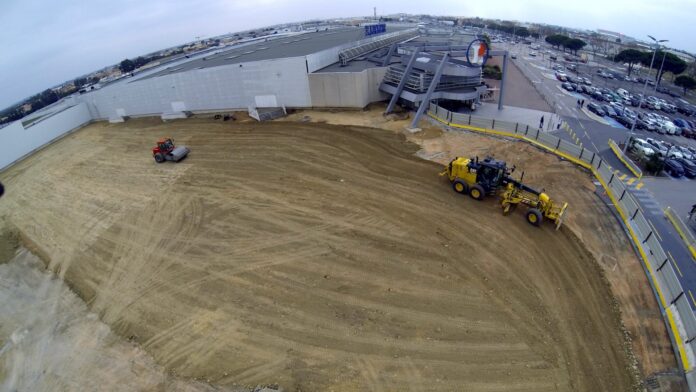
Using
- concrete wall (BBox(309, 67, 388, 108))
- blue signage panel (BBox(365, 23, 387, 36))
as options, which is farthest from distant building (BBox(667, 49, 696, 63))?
concrete wall (BBox(309, 67, 388, 108))

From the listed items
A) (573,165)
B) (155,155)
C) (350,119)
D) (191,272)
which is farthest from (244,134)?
(573,165)

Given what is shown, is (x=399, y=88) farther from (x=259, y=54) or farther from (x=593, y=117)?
(x=593, y=117)

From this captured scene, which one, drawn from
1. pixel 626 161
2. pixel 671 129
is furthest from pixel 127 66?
pixel 671 129

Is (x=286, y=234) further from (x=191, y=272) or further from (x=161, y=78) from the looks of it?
(x=161, y=78)

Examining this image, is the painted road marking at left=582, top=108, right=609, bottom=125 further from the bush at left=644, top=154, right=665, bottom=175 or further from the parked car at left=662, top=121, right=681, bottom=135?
the bush at left=644, top=154, right=665, bottom=175

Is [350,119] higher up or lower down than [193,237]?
higher up
